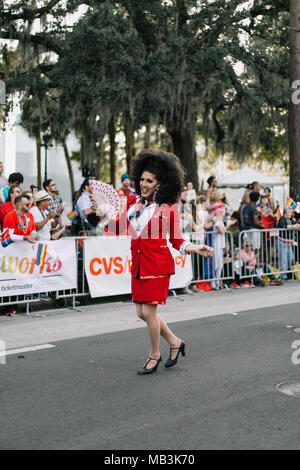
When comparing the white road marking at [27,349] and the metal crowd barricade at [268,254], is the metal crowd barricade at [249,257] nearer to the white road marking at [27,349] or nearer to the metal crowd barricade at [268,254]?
the metal crowd barricade at [268,254]

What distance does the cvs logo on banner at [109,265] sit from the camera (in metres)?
10.6

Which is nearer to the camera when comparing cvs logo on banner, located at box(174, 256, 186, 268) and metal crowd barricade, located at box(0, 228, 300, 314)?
cvs logo on banner, located at box(174, 256, 186, 268)

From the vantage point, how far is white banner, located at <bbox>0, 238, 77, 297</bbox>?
9.41 metres

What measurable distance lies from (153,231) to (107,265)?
4.80 metres

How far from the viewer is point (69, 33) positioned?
14703mm

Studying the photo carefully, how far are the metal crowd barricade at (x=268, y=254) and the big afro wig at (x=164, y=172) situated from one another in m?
6.99

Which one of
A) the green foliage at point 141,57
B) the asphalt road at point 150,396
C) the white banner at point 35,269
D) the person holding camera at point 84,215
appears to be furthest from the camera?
the green foliage at point 141,57

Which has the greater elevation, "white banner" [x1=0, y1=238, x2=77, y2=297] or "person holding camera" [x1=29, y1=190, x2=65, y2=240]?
"person holding camera" [x1=29, y1=190, x2=65, y2=240]

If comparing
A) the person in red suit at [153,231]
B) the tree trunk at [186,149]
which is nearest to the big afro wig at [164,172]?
the person in red suit at [153,231]

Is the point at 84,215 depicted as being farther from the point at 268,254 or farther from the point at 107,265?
the point at 268,254

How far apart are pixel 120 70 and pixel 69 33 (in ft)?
4.70

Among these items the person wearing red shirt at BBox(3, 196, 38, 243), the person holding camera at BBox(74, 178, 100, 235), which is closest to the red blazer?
the person wearing red shirt at BBox(3, 196, 38, 243)

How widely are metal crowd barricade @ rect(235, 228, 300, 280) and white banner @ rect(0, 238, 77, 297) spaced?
405 centimetres

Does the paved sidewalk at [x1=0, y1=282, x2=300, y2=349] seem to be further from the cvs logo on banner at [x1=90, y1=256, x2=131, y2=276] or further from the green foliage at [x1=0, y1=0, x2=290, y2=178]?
the green foliage at [x1=0, y1=0, x2=290, y2=178]
